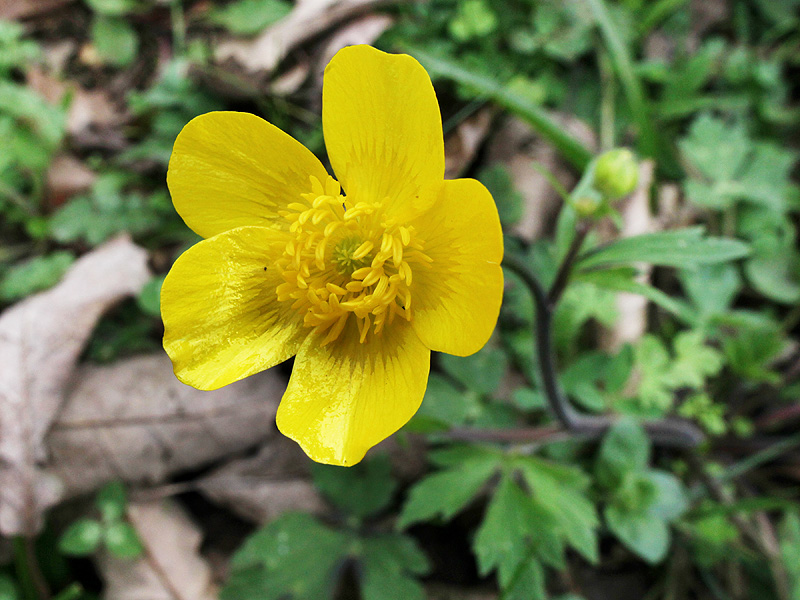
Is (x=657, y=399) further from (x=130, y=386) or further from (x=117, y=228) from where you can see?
(x=117, y=228)

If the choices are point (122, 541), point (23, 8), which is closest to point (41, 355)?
point (122, 541)

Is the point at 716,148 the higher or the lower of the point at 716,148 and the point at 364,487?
the higher

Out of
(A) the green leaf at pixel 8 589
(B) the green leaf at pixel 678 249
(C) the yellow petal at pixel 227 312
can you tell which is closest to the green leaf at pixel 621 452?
(B) the green leaf at pixel 678 249

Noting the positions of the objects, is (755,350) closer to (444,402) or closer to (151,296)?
(444,402)

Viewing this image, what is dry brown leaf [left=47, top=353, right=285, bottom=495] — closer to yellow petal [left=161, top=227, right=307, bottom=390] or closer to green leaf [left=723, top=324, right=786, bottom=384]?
yellow petal [left=161, top=227, right=307, bottom=390]

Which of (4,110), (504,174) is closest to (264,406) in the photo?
(504,174)

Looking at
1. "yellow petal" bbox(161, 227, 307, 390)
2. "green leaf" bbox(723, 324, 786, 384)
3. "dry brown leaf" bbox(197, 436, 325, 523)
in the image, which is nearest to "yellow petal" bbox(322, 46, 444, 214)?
"yellow petal" bbox(161, 227, 307, 390)

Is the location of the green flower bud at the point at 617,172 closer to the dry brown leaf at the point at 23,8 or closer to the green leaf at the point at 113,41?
the green leaf at the point at 113,41
